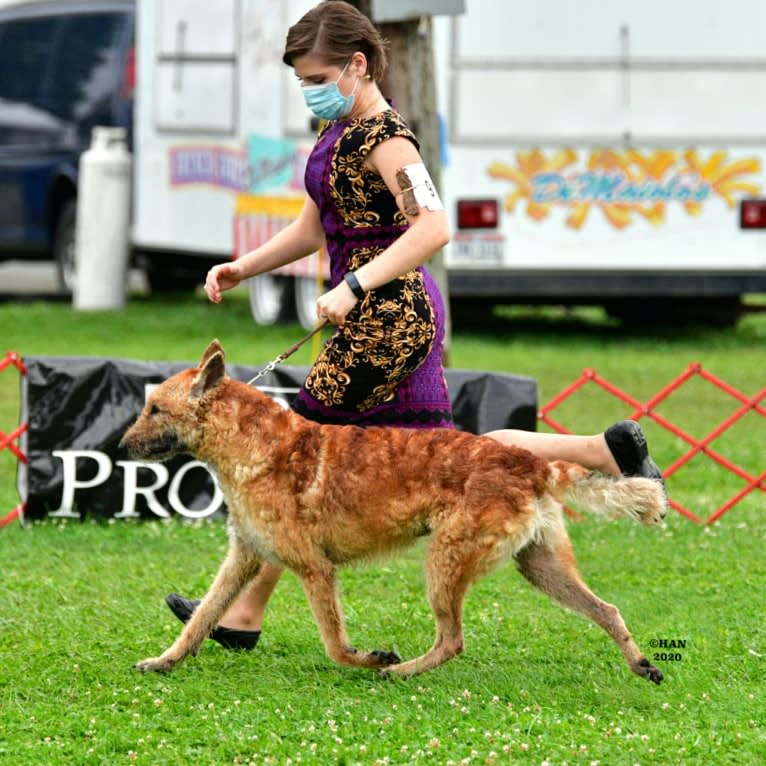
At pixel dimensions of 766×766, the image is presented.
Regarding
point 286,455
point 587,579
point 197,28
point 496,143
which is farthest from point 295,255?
point 197,28

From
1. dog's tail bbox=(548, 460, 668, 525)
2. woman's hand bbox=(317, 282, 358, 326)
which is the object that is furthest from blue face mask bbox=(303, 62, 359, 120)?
dog's tail bbox=(548, 460, 668, 525)

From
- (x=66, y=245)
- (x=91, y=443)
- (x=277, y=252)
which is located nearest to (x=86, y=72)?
(x=66, y=245)

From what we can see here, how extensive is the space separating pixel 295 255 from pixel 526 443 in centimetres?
104

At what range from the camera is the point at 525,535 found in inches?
199

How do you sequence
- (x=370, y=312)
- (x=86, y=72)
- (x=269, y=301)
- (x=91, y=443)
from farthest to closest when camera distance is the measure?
(x=86, y=72) < (x=269, y=301) < (x=91, y=443) < (x=370, y=312)

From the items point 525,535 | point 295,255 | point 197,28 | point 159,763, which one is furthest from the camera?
point 197,28

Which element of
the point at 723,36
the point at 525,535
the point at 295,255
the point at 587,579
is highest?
the point at 723,36

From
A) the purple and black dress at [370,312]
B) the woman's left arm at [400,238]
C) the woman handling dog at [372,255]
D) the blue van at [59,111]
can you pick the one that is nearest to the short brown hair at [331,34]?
the woman handling dog at [372,255]

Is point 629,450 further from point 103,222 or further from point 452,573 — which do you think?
point 103,222

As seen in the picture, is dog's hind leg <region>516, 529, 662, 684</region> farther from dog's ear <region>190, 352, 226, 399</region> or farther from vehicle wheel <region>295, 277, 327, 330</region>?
vehicle wheel <region>295, 277, 327, 330</region>

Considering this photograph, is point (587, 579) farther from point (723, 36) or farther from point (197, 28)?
point (197, 28)

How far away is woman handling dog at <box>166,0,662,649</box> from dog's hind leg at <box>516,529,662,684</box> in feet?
1.01

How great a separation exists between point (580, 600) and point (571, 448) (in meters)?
0.48

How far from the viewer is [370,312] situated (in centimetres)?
517
